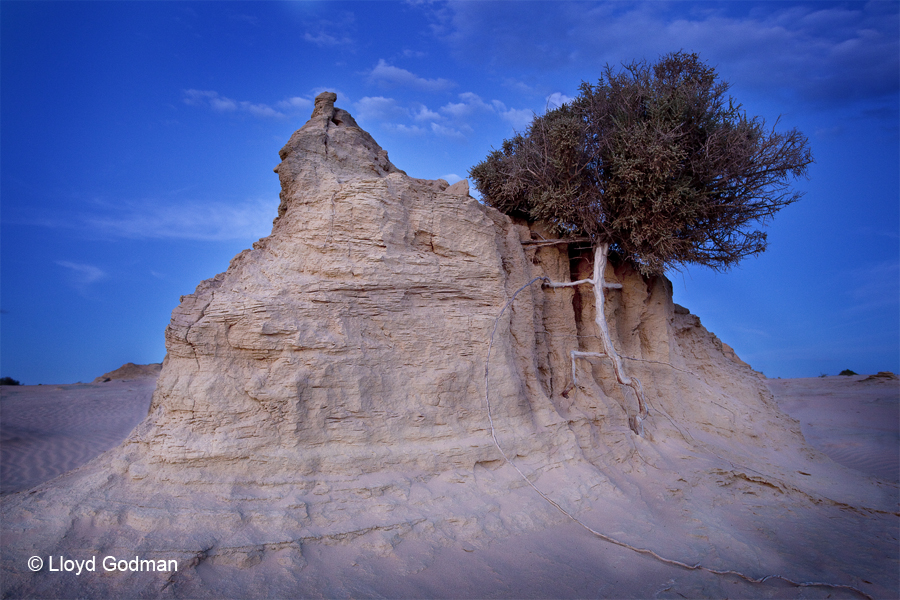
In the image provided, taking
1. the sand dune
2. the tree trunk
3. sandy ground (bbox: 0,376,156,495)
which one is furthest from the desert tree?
sandy ground (bbox: 0,376,156,495)

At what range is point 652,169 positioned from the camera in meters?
8.22

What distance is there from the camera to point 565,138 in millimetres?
8430

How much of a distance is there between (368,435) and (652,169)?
647 centimetres

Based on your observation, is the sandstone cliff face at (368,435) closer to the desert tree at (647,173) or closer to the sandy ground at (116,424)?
the desert tree at (647,173)

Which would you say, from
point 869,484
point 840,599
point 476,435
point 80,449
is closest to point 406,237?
point 476,435

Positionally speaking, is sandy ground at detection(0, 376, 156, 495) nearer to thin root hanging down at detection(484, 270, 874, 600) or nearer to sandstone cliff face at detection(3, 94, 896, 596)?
sandstone cliff face at detection(3, 94, 896, 596)

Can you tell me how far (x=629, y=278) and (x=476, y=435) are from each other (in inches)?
213

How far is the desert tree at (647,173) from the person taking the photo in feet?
27.5

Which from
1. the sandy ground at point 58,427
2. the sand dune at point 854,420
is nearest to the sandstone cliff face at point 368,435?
the sand dune at point 854,420

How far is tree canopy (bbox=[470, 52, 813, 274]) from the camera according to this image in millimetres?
8391

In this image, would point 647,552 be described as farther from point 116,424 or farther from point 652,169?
point 116,424

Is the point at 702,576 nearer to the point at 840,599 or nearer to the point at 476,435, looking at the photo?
the point at 840,599

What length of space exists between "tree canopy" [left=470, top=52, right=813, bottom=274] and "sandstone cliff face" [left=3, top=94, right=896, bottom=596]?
64.5 inches

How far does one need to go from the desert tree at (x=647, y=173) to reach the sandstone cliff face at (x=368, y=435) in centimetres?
148
